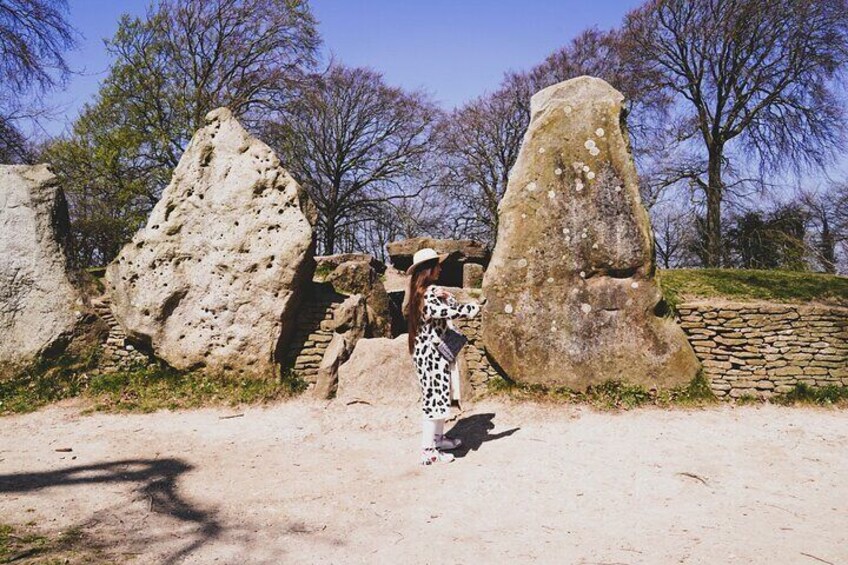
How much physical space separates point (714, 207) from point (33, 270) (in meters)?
18.5

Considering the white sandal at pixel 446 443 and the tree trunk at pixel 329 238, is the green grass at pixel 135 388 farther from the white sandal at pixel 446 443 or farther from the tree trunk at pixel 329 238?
the tree trunk at pixel 329 238

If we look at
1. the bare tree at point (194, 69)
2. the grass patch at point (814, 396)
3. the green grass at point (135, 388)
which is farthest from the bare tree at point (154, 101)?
the grass patch at point (814, 396)

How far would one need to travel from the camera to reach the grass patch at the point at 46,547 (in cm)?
350

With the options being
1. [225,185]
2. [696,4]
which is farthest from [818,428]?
[696,4]

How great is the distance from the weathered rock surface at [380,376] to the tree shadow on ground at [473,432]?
94 centimetres

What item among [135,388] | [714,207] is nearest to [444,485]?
[135,388]

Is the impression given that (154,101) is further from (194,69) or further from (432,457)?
(432,457)

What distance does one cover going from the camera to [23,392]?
7.94 m

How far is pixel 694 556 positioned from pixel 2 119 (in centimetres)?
1663

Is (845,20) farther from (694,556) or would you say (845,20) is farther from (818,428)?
(694,556)

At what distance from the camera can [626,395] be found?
268 inches

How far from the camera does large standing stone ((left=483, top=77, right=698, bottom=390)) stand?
6.97 metres

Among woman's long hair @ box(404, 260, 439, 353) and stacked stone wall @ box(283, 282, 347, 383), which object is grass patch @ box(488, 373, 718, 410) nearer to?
woman's long hair @ box(404, 260, 439, 353)

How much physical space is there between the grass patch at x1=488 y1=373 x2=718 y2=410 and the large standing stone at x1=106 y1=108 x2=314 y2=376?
3793mm
